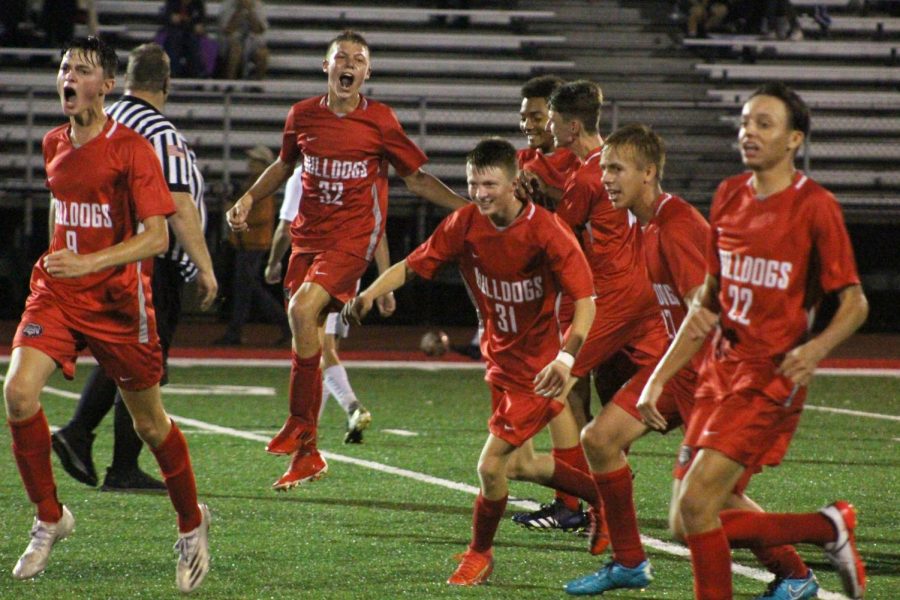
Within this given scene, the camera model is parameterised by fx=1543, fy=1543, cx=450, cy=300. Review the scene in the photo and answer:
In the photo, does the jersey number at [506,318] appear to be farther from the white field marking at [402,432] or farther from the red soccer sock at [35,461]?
the white field marking at [402,432]

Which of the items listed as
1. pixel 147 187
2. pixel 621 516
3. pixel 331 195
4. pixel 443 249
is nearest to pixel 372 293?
pixel 443 249

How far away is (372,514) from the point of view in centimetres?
731

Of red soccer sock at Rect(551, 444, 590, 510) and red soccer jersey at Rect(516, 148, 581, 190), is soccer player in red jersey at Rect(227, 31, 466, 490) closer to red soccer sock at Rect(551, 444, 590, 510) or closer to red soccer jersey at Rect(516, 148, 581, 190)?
red soccer jersey at Rect(516, 148, 581, 190)

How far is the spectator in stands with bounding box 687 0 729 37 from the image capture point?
21.0 meters

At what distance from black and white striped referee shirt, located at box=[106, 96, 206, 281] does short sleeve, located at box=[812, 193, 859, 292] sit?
137 inches

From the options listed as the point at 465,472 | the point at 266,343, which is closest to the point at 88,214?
the point at 465,472

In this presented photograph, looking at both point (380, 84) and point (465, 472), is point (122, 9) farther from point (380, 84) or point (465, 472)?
point (465, 472)

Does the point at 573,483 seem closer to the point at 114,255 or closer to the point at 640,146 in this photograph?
the point at 640,146

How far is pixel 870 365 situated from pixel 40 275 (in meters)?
11.1

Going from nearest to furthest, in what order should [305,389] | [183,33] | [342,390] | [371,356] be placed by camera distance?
[305,389]
[342,390]
[371,356]
[183,33]

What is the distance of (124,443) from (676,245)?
11.6 feet

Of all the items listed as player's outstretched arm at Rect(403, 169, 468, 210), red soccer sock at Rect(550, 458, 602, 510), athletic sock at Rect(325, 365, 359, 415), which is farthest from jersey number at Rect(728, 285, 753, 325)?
athletic sock at Rect(325, 365, 359, 415)

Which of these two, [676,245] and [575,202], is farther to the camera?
[575,202]

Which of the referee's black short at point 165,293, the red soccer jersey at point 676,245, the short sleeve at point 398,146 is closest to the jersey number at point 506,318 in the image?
the red soccer jersey at point 676,245
